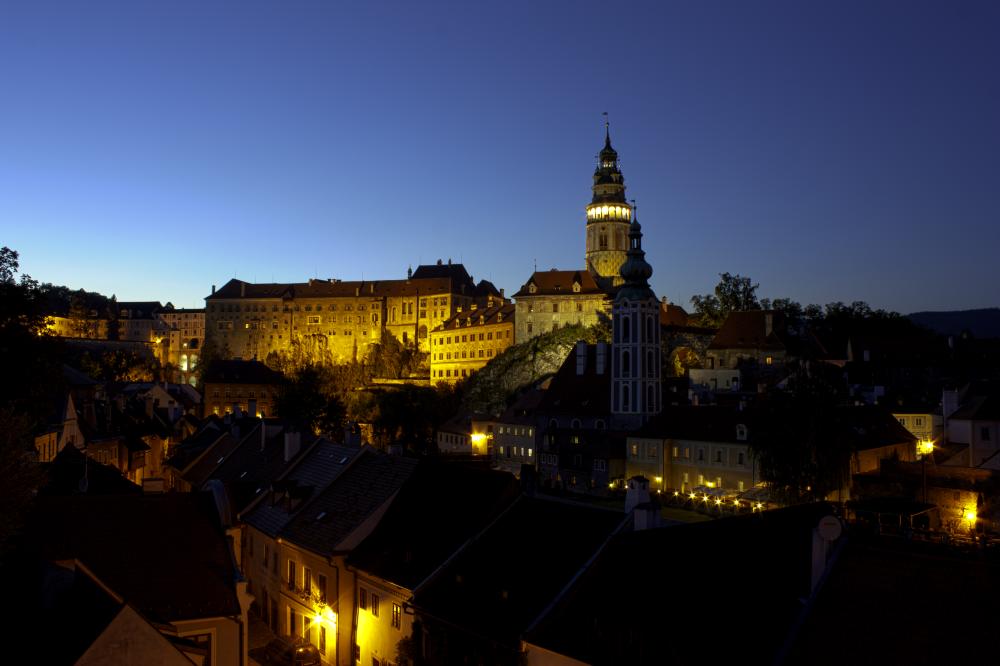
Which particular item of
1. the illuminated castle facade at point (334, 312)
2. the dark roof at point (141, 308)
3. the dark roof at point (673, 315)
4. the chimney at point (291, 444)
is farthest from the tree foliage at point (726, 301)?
the dark roof at point (141, 308)

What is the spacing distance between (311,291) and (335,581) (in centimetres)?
14597

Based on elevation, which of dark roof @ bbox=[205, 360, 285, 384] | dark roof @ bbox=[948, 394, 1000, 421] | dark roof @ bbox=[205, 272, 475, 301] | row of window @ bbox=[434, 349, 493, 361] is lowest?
dark roof @ bbox=[948, 394, 1000, 421]

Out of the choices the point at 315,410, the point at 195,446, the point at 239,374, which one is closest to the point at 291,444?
the point at 195,446

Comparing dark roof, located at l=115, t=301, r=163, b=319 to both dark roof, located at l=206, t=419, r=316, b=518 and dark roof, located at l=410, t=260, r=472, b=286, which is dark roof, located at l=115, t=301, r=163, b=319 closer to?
dark roof, located at l=410, t=260, r=472, b=286

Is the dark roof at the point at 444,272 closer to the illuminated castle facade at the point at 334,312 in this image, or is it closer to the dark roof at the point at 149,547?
the illuminated castle facade at the point at 334,312

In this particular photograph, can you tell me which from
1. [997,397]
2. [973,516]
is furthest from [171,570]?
[997,397]

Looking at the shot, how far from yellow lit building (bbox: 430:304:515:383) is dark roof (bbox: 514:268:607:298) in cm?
868

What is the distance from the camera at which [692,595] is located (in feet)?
56.7

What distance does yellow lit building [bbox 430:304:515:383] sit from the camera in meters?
123

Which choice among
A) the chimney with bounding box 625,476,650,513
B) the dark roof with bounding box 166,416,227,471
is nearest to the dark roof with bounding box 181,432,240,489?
the dark roof with bounding box 166,416,227,471

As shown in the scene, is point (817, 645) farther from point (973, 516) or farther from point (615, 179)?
point (615, 179)

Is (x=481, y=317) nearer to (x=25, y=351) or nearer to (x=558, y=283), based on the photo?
(x=558, y=283)

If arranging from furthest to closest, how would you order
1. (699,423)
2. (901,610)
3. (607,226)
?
(607,226) < (699,423) < (901,610)

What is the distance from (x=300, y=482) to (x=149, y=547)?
1219cm
